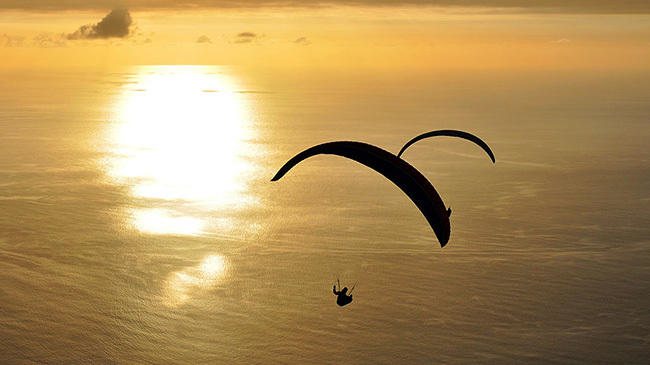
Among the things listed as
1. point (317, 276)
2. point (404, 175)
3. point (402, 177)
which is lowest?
point (317, 276)

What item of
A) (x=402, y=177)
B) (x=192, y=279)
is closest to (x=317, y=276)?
(x=192, y=279)

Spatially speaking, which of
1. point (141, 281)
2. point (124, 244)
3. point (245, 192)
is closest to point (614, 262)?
point (141, 281)

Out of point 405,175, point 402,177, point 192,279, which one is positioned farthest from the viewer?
point 192,279

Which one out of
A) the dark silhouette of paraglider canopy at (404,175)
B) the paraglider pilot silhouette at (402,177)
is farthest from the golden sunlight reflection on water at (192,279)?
the dark silhouette of paraglider canopy at (404,175)

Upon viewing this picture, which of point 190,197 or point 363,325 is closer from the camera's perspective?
point 363,325

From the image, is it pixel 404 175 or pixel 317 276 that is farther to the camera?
pixel 317 276

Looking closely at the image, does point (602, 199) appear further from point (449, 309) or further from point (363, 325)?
point (363, 325)

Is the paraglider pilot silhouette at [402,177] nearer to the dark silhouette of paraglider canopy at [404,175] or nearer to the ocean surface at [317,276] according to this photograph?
the dark silhouette of paraglider canopy at [404,175]

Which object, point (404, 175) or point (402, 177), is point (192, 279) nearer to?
point (402, 177)
